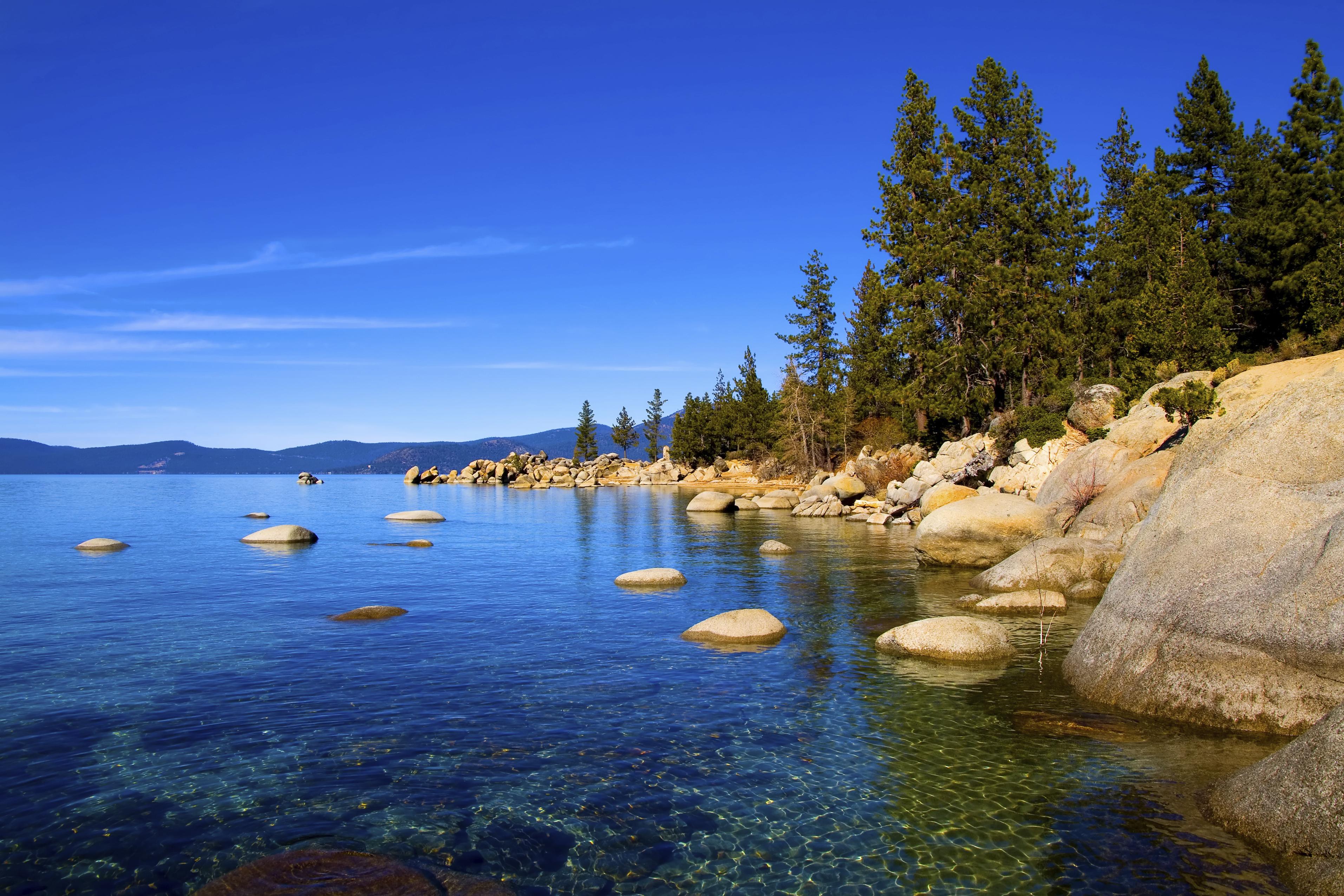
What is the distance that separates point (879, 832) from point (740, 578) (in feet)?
59.6

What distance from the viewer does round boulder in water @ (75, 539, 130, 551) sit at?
34594 mm

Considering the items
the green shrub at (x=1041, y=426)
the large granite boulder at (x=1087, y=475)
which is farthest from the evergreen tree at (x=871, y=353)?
the large granite boulder at (x=1087, y=475)

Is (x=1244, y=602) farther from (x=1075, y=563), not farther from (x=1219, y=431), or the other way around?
(x=1075, y=563)

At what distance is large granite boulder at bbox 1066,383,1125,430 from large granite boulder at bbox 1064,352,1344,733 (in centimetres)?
2853

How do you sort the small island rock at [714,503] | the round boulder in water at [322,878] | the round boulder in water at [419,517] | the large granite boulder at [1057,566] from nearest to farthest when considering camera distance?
the round boulder in water at [322,878], the large granite boulder at [1057,566], the round boulder in water at [419,517], the small island rock at [714,503]

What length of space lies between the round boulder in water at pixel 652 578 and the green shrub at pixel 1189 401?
16.7 meters

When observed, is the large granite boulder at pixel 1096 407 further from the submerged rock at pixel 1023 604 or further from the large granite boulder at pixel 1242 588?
A: the large granite boulder at pixel 1242 588

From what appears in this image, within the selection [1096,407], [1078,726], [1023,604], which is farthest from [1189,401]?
[1096,407]

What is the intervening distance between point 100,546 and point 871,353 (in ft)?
227

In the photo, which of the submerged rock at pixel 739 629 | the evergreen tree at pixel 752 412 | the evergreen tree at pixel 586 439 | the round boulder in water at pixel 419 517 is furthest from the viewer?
the evergreen tree at pixel 586 439

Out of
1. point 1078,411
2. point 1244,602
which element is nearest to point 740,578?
point 1244,602

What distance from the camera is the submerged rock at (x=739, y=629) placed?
678 inches

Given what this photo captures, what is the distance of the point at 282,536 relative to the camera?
3822cm

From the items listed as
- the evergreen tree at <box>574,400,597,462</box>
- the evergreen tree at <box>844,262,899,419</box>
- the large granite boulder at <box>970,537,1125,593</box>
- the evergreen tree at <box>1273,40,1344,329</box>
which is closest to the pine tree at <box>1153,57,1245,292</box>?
the evergreen tree at <box>1273,40,1344,329</box>
